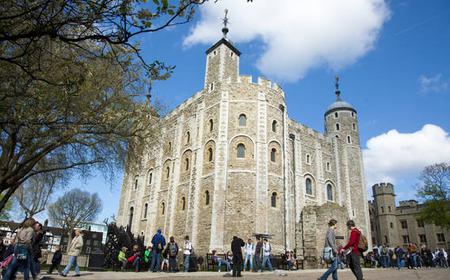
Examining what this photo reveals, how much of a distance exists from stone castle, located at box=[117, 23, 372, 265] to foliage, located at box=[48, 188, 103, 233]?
1946cm

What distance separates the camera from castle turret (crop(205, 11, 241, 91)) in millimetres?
28016

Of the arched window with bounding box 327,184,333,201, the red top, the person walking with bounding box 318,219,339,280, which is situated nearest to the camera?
the red top

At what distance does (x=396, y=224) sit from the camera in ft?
164

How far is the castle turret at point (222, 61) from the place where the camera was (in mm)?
28016

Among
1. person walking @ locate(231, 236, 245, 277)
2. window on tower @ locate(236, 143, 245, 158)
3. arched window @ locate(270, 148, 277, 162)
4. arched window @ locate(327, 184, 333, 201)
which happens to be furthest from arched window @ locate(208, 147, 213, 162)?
arched window @ locate(327, 184, 333, 201)

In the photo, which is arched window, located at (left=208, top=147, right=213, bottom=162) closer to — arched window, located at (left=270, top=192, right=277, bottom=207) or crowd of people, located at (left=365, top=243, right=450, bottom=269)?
arched window, located at (left=270, top=192, right=277, bottom=207)

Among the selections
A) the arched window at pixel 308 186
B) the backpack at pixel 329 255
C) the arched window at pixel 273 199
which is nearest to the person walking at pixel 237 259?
the backpack at pixel 329 255

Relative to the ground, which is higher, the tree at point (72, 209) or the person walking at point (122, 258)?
the tree at point (72, 209)

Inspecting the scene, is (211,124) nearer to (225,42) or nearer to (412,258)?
(225,42)

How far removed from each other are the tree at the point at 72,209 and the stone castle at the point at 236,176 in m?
19.5

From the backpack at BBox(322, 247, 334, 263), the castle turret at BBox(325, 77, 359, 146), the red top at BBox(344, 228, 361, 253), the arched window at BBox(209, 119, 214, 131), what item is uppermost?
the castle turret at BBox(325, 77, 359, 146)

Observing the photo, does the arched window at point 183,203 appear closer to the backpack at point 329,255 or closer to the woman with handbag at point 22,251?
the woman with handbag at point 22,251

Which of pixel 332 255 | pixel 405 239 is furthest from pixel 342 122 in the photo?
pixel 332 255

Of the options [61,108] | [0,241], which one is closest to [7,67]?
[61,108]
